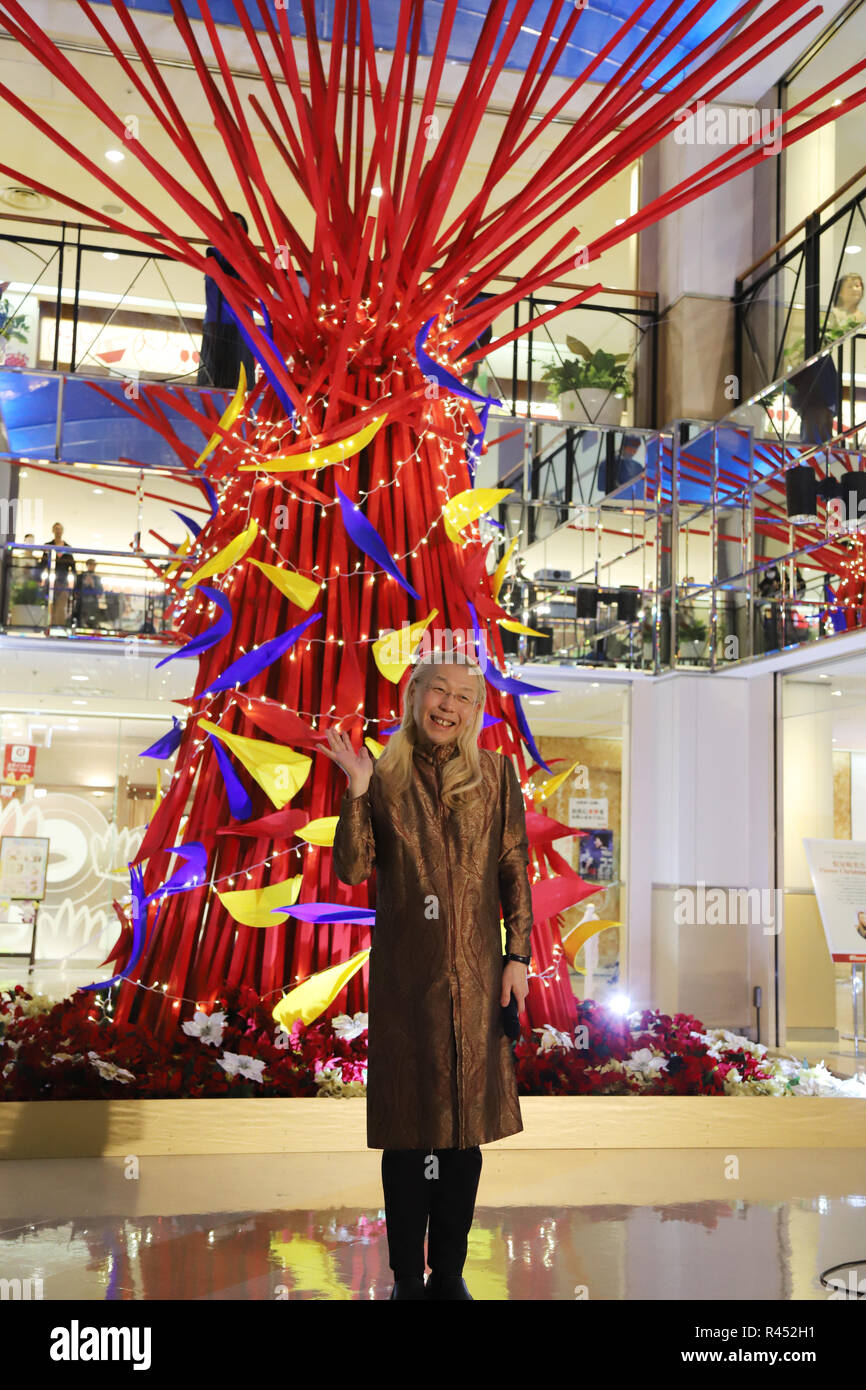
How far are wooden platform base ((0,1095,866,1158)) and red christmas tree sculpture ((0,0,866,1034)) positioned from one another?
1.19ft

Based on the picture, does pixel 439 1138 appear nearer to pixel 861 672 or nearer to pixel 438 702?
pixel 438 702

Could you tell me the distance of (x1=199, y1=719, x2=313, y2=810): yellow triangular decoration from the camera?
366 cm

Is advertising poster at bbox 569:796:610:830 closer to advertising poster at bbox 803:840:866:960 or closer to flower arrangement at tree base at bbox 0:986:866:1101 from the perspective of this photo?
advertising poster at bbox 803:840:866:960

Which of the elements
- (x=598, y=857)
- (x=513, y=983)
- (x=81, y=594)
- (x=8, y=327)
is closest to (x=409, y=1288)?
(x=513, y=983)

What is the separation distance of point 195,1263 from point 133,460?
5387mm

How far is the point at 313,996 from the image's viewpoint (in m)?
3.57

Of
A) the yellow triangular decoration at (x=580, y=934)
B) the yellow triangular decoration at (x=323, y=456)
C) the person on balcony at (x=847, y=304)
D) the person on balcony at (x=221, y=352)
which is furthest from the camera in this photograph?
the person on balcony at (x=221, y=352)

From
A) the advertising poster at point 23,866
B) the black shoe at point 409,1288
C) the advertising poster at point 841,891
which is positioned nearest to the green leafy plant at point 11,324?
the advertising poster at point 23,866

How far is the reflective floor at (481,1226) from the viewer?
2.33 meters

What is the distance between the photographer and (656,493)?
768 centimetres

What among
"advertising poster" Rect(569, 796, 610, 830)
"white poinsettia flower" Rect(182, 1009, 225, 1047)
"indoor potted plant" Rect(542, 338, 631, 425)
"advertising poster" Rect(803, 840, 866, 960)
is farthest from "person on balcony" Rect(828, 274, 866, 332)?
"white poinsettia flower" Rect(182, 1009, 225, 1047)

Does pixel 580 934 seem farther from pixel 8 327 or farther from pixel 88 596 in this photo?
pixel 8 327

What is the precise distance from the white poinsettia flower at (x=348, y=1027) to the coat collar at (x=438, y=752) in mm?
1567

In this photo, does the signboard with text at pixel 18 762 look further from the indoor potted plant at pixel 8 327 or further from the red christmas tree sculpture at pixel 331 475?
the red christmas tree sculpture at pixel 331 475
